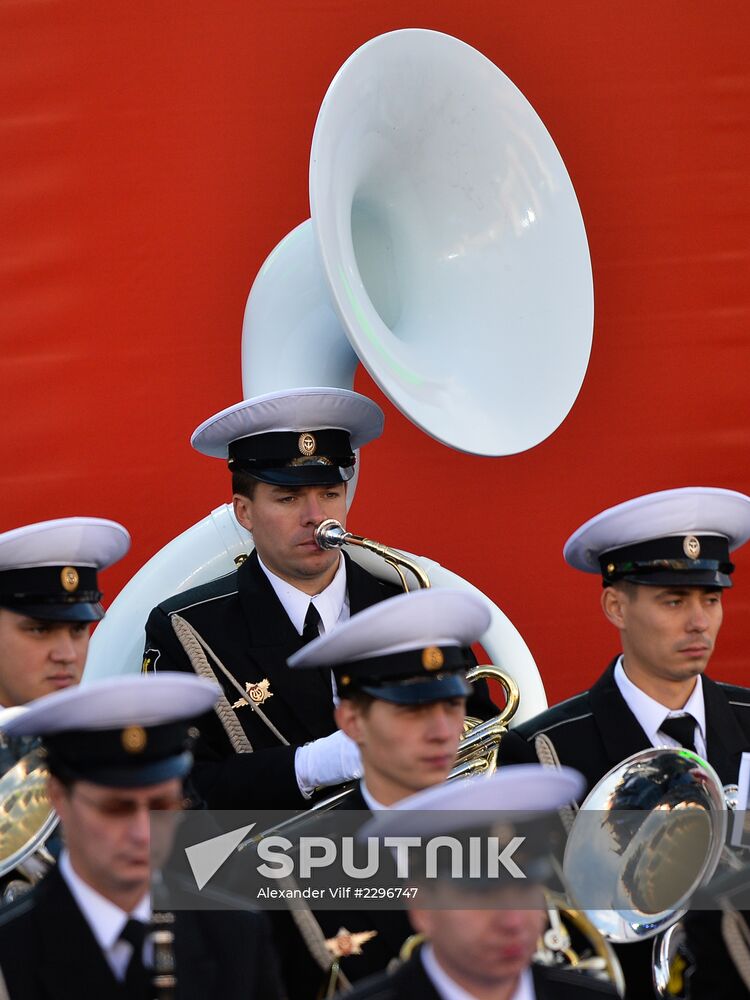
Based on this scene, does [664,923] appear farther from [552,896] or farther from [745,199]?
[745,199]

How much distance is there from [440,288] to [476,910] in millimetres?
2138

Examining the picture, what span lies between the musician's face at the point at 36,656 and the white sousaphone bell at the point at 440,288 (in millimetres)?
729

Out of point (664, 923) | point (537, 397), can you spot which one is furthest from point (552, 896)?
point (537, 397)

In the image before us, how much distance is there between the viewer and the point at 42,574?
3.08m

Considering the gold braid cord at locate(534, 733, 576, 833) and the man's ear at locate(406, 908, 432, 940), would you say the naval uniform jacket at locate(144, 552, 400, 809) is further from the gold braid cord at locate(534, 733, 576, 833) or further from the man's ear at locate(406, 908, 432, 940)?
the man's ear at locate(406, 908, 432, 940)

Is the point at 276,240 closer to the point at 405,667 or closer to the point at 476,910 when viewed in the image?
the point at 405,667

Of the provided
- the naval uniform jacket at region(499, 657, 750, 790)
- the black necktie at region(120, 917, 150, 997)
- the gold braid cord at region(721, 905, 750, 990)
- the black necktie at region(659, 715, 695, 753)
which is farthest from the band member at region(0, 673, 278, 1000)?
the black necktie at region(659, 715, 695, 753)

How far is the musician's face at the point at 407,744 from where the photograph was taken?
99.4 inches

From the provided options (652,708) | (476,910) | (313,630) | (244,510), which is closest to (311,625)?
(313,630)

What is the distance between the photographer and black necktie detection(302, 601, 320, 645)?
352cm

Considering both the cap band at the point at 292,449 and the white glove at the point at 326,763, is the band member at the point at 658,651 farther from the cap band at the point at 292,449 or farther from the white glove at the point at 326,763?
the cap band at the point at 292,449

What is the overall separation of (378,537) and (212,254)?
894 mm

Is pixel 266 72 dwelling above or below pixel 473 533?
above

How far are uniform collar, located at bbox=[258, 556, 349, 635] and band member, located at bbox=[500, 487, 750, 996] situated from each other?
520mm
